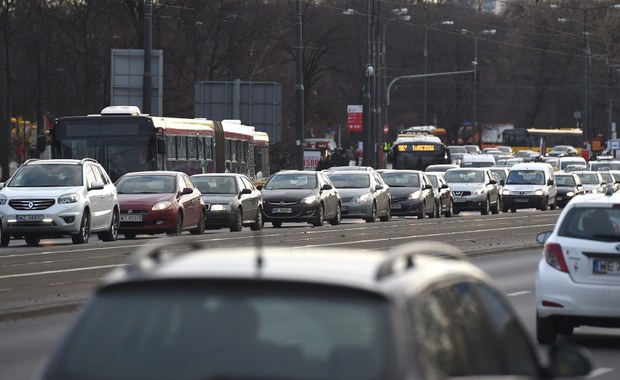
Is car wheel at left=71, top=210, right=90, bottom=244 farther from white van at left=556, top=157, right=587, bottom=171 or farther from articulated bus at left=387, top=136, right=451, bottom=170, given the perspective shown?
white van at left=556, top=157, right=587, bottom=171

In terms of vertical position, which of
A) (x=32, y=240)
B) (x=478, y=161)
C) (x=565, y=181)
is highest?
(x=478, y=161)

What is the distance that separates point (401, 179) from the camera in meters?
47.8

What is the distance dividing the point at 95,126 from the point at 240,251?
32.6m

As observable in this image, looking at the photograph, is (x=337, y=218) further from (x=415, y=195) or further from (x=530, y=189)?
(x=530, y=189)

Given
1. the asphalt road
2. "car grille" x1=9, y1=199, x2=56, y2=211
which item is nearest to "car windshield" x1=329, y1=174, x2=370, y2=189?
the asphalt road

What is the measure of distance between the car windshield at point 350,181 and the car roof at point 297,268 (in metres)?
37.0

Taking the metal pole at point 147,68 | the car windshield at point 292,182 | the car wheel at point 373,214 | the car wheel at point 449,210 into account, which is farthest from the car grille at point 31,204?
the car wheel at point 449,210

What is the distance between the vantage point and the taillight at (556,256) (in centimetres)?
1427

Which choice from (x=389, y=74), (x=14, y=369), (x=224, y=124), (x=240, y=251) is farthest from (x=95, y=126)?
(x=389, y=74)

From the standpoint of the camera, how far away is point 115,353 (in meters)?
5.24

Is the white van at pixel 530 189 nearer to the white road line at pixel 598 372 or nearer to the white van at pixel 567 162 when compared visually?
the white van at pixel 567 162

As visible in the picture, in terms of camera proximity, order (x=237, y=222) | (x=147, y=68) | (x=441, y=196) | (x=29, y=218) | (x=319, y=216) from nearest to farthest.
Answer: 1. (x=29, y=218)
2. (x=237, y=222)
3. (x=319, y=216)
4. (x=147, y=68)
5. (x=441, y=196)

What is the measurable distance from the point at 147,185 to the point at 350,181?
35.9 feet

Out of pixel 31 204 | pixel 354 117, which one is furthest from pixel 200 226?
pixel 354 117
